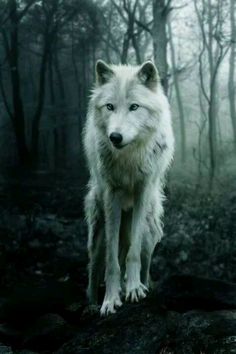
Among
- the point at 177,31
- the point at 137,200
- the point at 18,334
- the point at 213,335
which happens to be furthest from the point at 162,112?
the point at 177,31

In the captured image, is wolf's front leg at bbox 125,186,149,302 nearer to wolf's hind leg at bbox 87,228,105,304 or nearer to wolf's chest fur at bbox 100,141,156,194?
wolf's chest fur at bbox 100,141,156,194

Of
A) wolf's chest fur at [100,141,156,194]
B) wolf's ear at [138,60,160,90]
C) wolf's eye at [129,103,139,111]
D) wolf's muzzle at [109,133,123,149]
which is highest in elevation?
wolf's ear at [138,60,160,90]

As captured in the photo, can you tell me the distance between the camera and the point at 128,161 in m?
4.68

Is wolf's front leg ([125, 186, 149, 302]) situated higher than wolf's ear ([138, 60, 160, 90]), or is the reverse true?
wolf's ear ([138, 60, 160, 90])

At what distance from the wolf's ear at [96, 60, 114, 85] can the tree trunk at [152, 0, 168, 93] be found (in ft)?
22.1

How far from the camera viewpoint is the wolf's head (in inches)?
164

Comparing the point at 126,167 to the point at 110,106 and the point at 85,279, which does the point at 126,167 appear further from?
the point at 85,279

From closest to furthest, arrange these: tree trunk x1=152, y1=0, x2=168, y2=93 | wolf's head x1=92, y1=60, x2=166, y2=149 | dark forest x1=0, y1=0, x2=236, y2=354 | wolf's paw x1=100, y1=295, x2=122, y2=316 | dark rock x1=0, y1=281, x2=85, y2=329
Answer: dark forest x1=0, y1=0, x2=236, y2=354 → wolf's head x1=92, y1=60, x2=166, y2=149 → wolf's paw x1=100, y1=295, x2=122, y2=316 → dark rock x1=0, y1=281, x2=85, y2=329 → tree trunk x1=152, y1=0, x2=168, y2=93

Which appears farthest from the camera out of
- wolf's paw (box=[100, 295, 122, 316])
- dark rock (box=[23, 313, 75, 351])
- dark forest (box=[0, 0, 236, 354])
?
dark rock (box=[23, 313, 75, 351])

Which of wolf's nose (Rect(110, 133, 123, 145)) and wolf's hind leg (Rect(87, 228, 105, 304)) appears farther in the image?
wolf's hind leg (Rect(87, 228, 105, 304))

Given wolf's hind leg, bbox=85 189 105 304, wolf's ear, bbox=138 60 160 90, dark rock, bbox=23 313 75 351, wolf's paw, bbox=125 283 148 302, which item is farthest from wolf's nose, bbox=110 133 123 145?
dark rock, bbox=23 313 75 351

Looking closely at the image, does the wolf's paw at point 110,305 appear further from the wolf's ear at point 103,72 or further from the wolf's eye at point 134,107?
the wolf's ear at point 103,72

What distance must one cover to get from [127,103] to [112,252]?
4.67ft

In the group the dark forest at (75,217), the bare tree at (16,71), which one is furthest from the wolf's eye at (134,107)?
the bare tree at (16,71)
